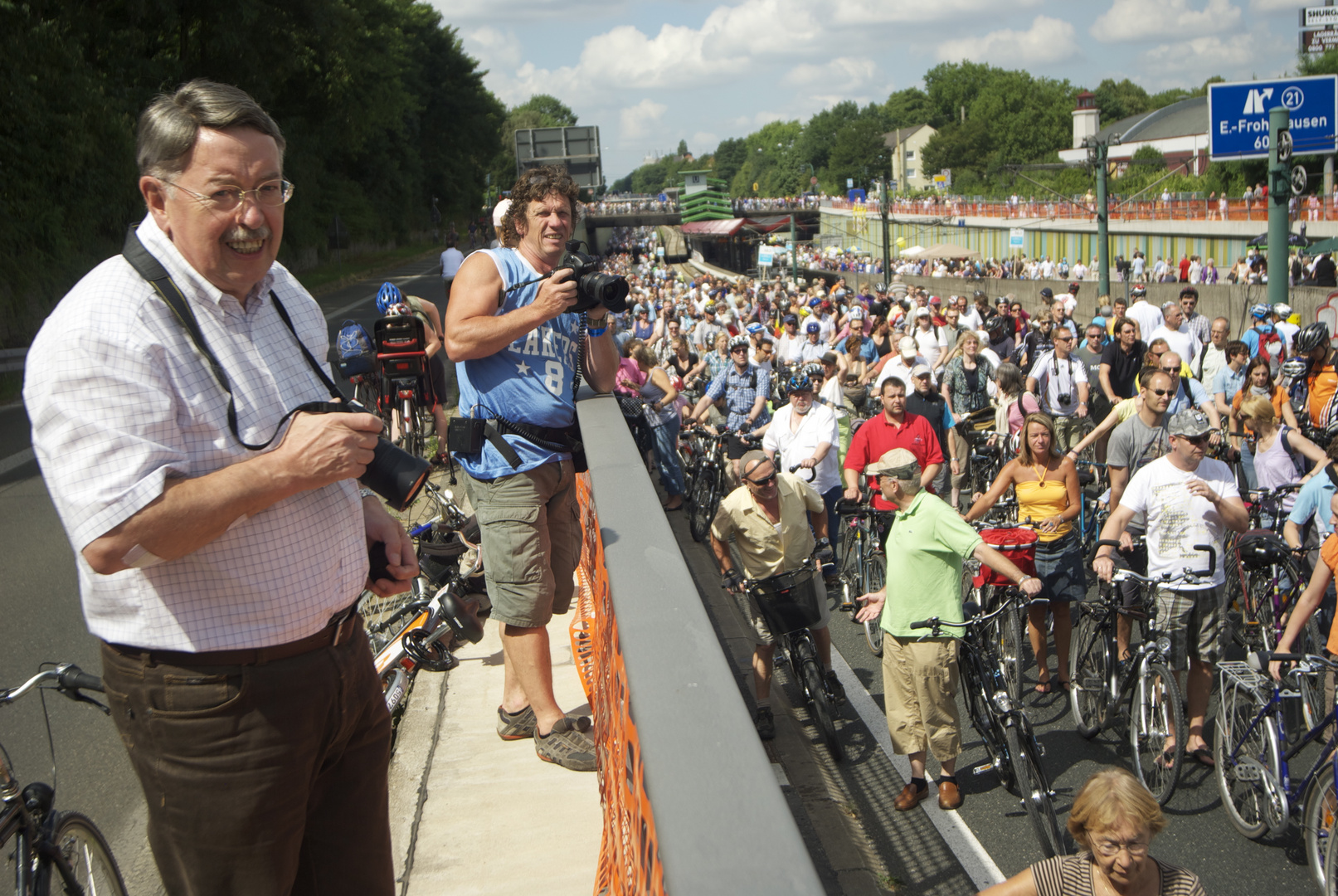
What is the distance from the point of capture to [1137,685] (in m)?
6.18

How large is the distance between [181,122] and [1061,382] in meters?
10.7

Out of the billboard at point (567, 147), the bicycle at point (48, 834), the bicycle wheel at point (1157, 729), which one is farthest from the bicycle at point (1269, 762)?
the billboard at point (567, 147)

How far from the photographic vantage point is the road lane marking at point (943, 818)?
537 cm

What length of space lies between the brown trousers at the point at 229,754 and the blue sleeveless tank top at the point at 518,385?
163cm

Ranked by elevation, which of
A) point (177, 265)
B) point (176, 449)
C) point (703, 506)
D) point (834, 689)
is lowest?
point (834, 689)

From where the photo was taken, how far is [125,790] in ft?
17.4

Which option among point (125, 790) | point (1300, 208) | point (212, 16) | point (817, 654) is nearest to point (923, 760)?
point (817, 654)

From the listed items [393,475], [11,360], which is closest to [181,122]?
[393,475]

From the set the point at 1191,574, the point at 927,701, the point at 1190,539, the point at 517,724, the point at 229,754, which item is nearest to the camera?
the point at 229,754

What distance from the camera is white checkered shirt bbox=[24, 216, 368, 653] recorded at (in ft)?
5.72

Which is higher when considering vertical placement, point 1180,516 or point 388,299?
point 388,299

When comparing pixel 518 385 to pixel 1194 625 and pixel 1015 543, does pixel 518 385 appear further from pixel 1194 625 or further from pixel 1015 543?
pixel 1194 625

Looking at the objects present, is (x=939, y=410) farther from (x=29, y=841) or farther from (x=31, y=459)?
(x=31, y=459)

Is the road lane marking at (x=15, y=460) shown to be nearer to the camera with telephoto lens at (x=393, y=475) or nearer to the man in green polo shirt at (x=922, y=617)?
the man in green polo shirt at (x=922, y=617)
